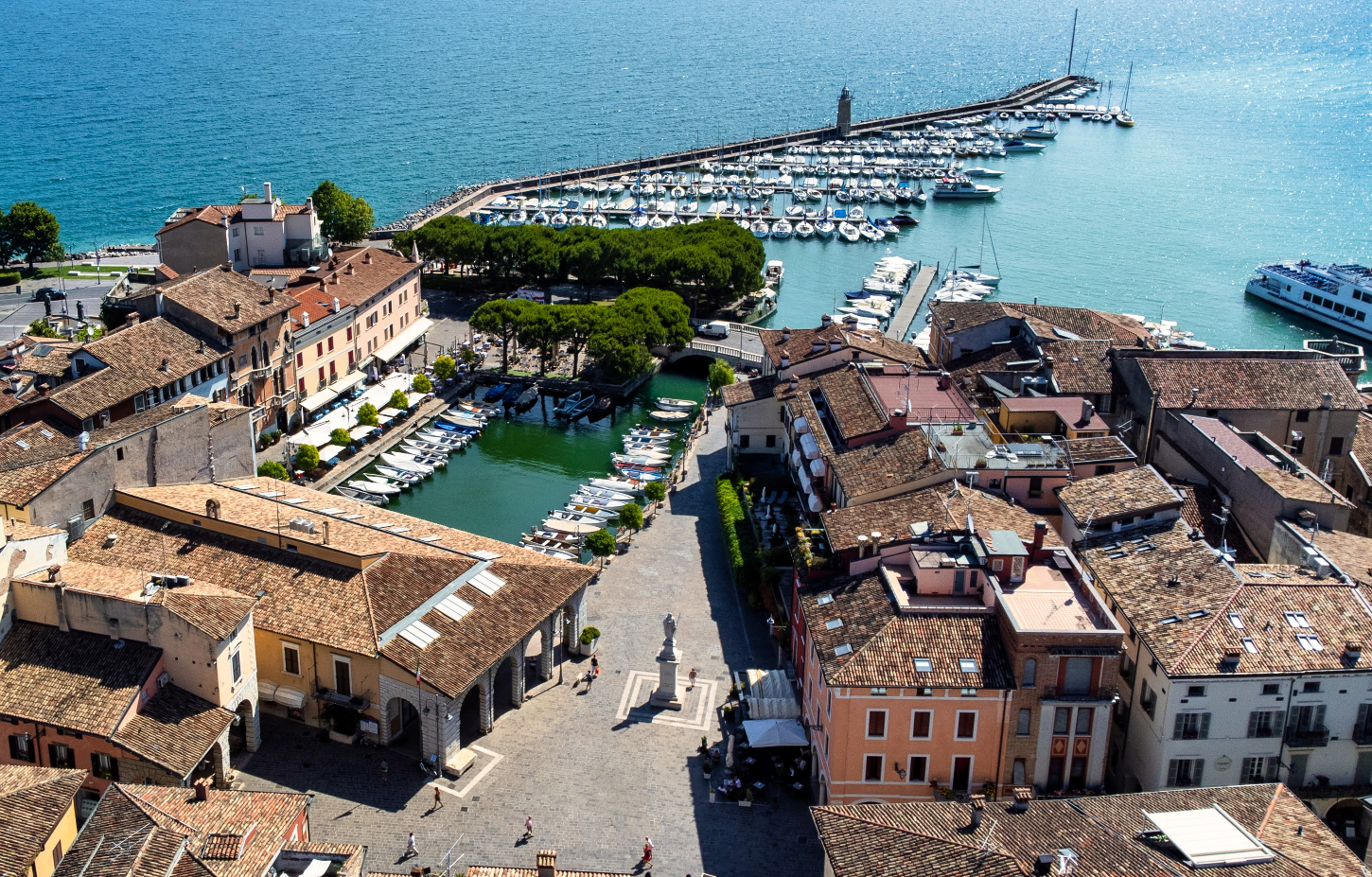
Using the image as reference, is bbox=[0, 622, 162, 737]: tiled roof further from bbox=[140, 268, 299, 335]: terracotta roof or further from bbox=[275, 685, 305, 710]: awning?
bbox=[140, 268, 299, 335]: terracotta roof

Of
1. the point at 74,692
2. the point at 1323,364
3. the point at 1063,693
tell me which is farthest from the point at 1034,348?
the point at 74,692

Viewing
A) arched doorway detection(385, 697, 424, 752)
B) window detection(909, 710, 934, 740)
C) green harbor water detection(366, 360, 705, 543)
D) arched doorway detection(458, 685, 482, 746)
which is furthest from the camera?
green harbor water detection(366, 360, 705, 543)

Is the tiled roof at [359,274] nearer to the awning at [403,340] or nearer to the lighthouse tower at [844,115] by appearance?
the awning at [403,340]

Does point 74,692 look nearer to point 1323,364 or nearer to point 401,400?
point 401,400

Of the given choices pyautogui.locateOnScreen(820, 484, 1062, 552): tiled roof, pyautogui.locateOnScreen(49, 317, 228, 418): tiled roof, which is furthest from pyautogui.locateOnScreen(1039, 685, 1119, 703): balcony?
pyautogui.locateOnScreen(49, 317, 228, 418): tiled roof

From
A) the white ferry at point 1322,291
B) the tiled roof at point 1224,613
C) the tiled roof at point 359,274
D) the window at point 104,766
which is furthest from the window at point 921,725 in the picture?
the white ferry at point 1322,291

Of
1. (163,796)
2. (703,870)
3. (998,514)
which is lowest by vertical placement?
(703,870)

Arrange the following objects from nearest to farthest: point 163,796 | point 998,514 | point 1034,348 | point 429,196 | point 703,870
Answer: point 163,796 < point 703,870 < point 998,514 < point 1034,348 < point 429,196

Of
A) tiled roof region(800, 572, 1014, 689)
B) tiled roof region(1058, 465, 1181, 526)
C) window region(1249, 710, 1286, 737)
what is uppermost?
tiled roof region(1058, 465, 1181, 526)
